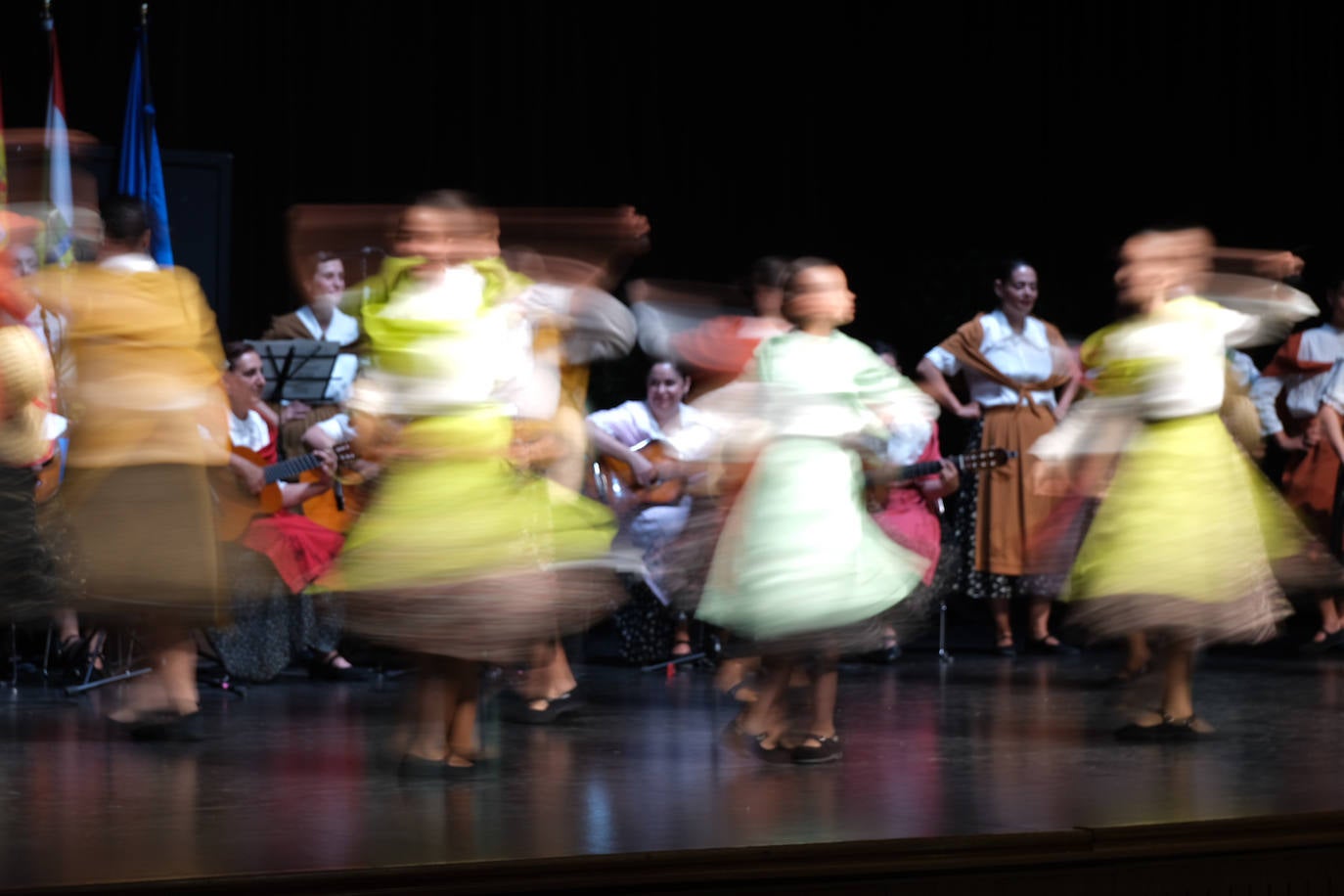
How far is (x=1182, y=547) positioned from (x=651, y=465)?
253 centimetres

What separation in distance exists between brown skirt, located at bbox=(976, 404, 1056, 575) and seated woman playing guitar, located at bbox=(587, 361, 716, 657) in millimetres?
1220

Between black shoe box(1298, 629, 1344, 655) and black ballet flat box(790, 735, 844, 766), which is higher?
black ballet flat box(790, 735, 844, 766)

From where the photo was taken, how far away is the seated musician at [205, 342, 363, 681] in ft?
18.7

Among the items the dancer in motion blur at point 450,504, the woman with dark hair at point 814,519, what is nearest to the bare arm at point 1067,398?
the woman with dark hair at point 814,519

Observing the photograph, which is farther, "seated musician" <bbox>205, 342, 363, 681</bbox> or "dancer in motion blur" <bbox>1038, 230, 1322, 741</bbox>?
"seated musician" <bbox>205, 342, 363, 681</bbox>

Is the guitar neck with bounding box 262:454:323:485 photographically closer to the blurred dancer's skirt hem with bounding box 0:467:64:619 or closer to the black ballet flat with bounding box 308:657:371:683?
the black ballet flat with bounding box 308:657:371:683

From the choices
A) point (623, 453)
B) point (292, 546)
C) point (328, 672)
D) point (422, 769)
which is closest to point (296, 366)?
point (292, 546)

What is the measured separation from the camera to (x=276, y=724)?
185 inches

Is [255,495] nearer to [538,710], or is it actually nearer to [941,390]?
[538,710]

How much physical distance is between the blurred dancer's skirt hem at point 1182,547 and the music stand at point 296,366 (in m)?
2.82

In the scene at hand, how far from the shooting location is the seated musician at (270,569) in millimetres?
5703

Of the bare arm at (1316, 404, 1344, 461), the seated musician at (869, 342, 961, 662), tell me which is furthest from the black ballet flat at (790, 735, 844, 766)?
the bare arm at (1316, 404, 1344, 461)

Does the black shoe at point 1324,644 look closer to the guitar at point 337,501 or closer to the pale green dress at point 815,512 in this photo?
the pale green dress at point 815,512

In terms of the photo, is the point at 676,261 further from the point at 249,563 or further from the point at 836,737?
the point at 836,737
